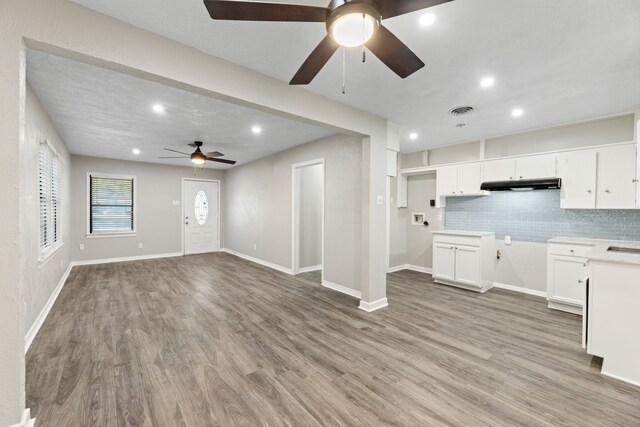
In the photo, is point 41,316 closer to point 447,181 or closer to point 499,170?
point 447,181

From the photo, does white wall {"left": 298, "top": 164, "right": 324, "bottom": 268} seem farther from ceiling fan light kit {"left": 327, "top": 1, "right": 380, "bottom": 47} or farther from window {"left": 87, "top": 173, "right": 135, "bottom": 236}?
window {"left": 87, "top": 173, "right": 135, "bottom": 236}

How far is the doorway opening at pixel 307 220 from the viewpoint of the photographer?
5352mm

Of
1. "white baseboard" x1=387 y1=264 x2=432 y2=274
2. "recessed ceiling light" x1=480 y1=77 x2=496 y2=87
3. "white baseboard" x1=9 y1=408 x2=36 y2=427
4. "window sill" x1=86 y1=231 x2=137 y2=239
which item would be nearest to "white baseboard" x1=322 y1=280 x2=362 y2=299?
A: "white baseboard" x1=387 y1=264 x2=432 y2=274

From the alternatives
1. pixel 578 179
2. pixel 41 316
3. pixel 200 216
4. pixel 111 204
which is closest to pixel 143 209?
pixel 111 204

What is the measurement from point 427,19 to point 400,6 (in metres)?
0.71

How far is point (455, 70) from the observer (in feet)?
7.82

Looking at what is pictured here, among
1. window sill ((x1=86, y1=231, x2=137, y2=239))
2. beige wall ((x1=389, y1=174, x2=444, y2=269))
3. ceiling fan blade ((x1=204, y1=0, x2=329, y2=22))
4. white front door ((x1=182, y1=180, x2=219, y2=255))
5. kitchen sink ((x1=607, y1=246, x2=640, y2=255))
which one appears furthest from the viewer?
white front door ((x1=182, y1=180, x2=219, y2=255))

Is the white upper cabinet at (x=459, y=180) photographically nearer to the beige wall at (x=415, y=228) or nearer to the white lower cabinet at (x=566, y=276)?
the beige wall at (x=415, y=228)

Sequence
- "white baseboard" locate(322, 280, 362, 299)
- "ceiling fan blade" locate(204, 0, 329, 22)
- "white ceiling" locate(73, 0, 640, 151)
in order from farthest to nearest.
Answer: "white baseboard" locate(322, 280, 362, 299)
"white ceiling" locate(73, 0, 640, 151)
"ceiling fan blade" locate(204, 0, 329, 22)

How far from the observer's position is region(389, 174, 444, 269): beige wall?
5.60 meters

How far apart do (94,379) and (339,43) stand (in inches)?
119

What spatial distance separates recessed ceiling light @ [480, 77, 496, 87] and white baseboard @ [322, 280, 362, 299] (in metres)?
3.05

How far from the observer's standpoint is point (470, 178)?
15.6 ft

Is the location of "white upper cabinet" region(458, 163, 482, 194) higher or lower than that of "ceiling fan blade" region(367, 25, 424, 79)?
lower
